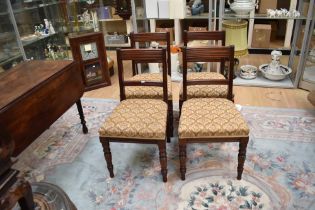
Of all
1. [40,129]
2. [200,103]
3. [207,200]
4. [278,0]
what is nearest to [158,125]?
[200,103]

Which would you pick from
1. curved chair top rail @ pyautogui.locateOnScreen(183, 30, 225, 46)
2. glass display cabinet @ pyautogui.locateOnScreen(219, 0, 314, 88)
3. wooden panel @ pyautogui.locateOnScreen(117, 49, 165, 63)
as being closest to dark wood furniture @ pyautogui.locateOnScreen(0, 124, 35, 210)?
wooden panel @ pyautogui.locateOnScreen(117, 49, 165, 63)

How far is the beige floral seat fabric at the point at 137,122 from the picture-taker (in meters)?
1.72

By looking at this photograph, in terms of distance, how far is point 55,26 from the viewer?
3.80 m

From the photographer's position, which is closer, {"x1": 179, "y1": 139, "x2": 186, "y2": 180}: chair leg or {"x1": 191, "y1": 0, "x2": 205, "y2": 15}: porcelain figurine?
{"x1": 179, "y1": 139, "x2": 186, "y2": 180}: chair leg

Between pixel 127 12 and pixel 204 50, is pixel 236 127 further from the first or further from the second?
pixel 127 12

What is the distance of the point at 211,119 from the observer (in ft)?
5.76

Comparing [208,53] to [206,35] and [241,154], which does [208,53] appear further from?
[241,154]

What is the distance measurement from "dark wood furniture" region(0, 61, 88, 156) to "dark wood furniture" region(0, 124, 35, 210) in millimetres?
712

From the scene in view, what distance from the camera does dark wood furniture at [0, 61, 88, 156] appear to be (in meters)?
1.66

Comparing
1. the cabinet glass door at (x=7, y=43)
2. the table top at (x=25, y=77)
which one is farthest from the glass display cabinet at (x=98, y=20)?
the table top at (x=25, y=77)

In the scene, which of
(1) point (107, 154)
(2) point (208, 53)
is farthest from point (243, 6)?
(1) point (107, 154)

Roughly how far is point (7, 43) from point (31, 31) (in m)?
0.52

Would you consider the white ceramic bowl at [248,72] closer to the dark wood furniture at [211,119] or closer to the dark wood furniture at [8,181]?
the dark wood furniture at [211,119]

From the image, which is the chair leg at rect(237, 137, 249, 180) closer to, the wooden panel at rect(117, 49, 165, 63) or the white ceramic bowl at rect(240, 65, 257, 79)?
→ the wooden panel at rect(117, 49, 165, 63)
